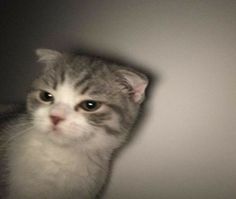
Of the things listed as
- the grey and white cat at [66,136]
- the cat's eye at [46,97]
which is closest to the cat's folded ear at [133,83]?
the grey and white cat at [66,136]

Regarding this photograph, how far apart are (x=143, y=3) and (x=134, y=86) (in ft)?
0.73

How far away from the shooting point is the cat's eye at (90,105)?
0.94 m

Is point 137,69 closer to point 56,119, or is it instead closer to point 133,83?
point 133,83

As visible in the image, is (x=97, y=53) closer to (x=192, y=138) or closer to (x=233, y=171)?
(x=192, y=138)

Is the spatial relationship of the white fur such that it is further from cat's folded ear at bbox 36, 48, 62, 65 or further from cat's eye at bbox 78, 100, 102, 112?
cat's folded ear at bbox 36, 48, 62, 65

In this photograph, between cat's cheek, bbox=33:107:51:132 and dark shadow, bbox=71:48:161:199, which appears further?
dark shadow, bbox=71:48:161:199

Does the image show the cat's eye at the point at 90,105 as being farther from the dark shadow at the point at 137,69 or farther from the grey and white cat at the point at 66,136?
the dark shadow at the point at 137,69

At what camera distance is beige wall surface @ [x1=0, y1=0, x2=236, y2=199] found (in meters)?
1.02

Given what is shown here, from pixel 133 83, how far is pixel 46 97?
221 mm

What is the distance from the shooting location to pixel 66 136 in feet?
2.99

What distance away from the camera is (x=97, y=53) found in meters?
1.13

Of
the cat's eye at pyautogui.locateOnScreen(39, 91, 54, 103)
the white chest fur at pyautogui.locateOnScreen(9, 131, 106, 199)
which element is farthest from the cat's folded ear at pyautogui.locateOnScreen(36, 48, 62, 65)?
the white chest fur at pyautogui.locateOnScreen(9, 131, 106, 199)

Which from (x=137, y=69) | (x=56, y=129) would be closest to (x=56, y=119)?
(x=56, y=129)

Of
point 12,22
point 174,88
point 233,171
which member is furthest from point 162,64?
point 12,22
